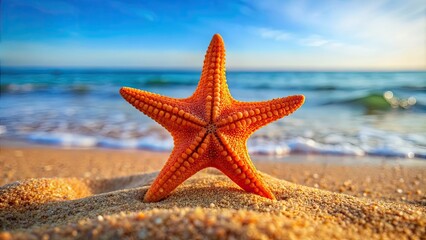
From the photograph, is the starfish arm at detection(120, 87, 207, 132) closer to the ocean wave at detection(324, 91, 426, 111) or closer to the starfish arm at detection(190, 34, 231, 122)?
the starfish arm at detection(190, 34, 231, 122)

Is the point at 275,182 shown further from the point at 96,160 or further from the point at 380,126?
the point at 380,126

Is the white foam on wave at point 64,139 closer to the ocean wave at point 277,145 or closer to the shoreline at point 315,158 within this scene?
the ocean wave at point 277,145

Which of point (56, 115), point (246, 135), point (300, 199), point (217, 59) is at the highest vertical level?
point (217, 59)

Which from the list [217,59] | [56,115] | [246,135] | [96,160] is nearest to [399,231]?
[246,135]

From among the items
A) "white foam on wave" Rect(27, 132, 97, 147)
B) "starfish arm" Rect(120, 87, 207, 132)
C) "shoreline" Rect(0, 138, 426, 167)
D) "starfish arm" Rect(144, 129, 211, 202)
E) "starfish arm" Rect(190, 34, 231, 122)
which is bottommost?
"white foam on wave" Rect(27, 132, 97, 147)

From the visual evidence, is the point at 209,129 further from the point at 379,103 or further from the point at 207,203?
the point at 379,103

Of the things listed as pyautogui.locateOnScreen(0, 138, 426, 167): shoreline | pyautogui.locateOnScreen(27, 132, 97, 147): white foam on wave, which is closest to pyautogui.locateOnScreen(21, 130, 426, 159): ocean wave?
pyautogui.locateOnScreen(27, 132, 97, 147): white foam on wave
